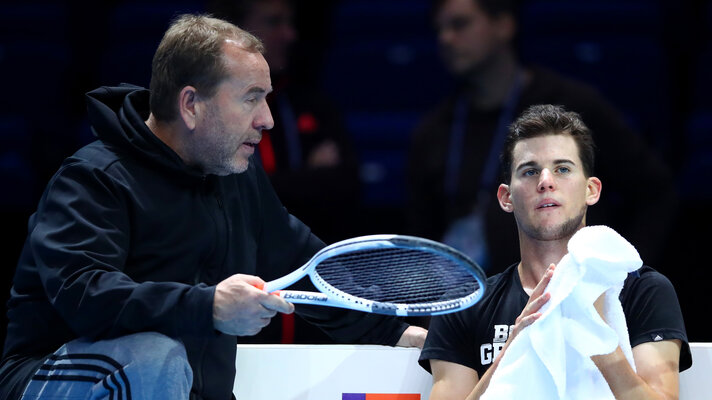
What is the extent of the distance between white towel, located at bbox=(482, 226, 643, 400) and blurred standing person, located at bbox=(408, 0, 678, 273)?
113 cm

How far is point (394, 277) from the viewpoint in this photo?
263 cm

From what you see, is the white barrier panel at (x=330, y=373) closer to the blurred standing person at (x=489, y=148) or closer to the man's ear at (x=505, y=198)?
the man's ear at (x=505, y=198)

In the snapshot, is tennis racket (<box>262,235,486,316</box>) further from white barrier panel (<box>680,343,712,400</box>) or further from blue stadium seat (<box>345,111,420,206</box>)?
blue stadium seat (<box>345,111,420,206</box>)

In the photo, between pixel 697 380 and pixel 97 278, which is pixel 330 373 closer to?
pixel 97 278

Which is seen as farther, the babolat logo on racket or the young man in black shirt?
the young man in black shirt

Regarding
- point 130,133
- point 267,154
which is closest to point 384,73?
point 267,154

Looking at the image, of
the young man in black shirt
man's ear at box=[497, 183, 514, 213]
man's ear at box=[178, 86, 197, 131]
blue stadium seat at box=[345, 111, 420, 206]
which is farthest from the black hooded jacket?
blue stadium seat at box=[345, 111, 420, 206]

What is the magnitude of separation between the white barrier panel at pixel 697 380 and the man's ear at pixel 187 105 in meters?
1.47

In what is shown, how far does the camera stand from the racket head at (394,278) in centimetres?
240

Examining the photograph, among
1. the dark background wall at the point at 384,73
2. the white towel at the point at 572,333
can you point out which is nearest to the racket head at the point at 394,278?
the white towel at the point at 572,333

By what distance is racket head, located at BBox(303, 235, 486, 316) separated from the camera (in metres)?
2.40

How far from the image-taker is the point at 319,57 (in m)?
5.16

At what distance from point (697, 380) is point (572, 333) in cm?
61

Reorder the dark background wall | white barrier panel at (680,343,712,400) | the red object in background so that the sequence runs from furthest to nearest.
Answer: the dark background wall
the red object in background
white barrier panel at (680,343,712,400)
